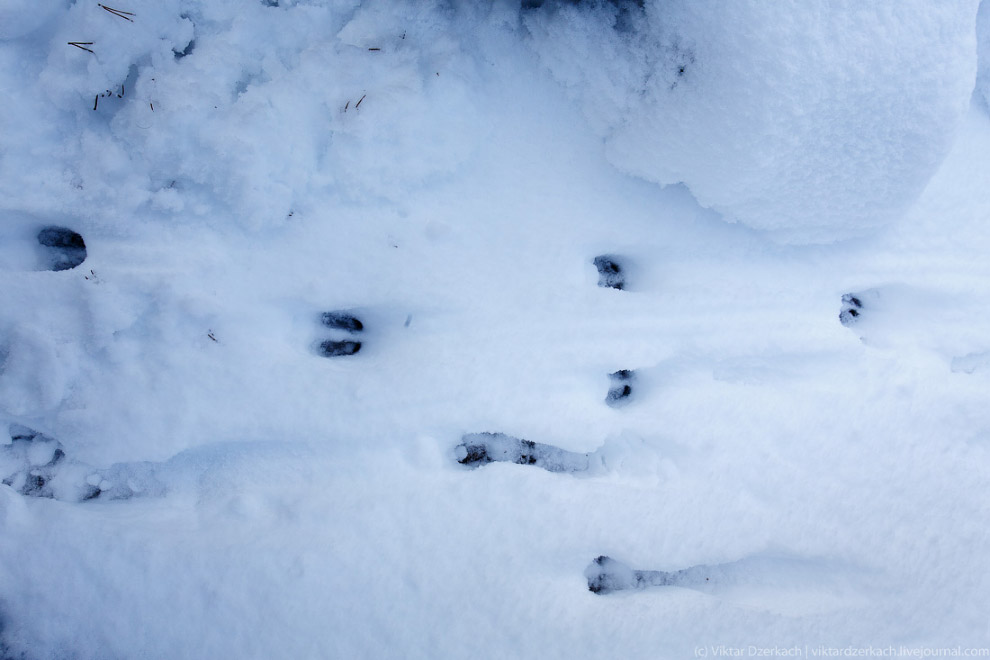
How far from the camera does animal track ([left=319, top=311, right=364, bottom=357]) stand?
1505 mm

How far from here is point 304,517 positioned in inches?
53.3

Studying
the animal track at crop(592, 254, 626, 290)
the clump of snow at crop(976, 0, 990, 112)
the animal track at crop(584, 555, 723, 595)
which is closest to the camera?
the animal track at crop(584, 555, 723, 595)

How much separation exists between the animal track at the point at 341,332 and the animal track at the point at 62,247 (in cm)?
62

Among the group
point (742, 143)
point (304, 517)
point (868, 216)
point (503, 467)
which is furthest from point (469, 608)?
point (868, 216)

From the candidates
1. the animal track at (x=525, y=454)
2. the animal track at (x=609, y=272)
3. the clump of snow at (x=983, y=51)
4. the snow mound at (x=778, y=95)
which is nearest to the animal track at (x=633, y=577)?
the animal track at (x=525, y=454)

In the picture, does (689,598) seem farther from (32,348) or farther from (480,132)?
(32,348)

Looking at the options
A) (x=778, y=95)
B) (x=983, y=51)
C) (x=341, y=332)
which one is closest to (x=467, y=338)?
(x=341, y=332)

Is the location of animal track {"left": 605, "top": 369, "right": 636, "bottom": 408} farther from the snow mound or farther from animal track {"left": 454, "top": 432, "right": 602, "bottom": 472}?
the snow mound

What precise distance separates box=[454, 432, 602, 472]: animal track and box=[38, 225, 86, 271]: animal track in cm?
110

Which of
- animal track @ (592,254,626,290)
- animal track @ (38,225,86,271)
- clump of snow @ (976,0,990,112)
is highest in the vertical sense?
clump of snow @ (976,0,990,112)

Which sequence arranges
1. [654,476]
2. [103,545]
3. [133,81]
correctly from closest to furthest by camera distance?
1. [103,545]
2. [133,81]
3. [654,476]

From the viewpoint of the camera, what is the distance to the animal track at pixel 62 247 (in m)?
1.41

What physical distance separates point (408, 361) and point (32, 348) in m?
0.88

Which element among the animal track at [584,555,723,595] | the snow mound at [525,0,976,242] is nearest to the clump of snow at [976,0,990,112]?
the snow mound at [525,0,976,242]
